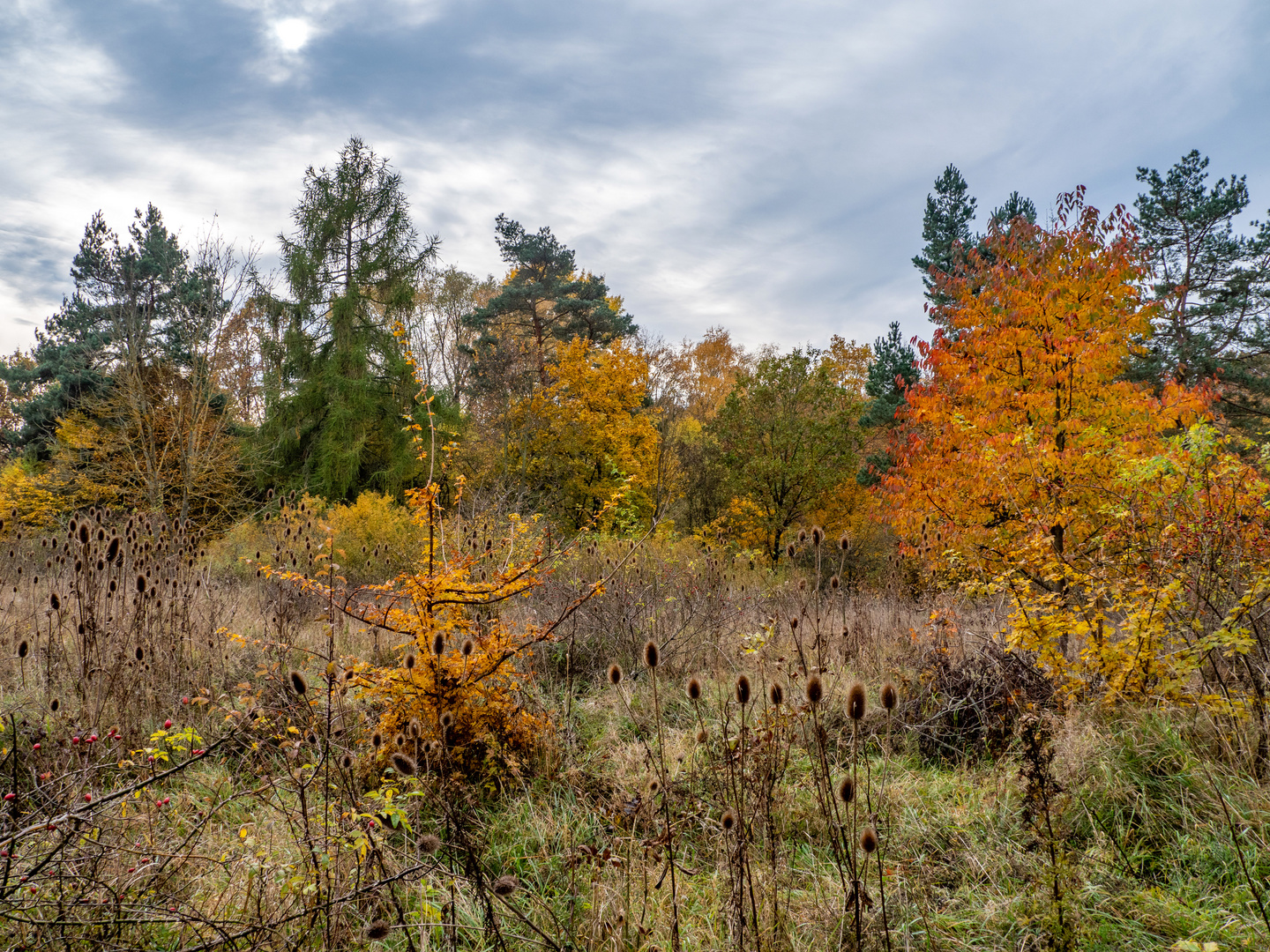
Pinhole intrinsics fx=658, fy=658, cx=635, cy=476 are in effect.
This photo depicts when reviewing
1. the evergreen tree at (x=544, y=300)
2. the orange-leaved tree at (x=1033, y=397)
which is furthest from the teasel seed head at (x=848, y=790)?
the evergreen tree at (x=544, y=300)

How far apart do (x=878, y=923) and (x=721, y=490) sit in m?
14.7

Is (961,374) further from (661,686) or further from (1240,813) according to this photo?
(1240,813)

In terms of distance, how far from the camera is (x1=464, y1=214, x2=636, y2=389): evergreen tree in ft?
80.6

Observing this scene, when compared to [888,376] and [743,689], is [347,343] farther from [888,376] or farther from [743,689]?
[743,689]

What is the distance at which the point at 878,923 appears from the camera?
2400 millimetres

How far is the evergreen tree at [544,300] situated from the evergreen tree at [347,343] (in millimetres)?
3611

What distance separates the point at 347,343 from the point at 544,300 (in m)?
7.67

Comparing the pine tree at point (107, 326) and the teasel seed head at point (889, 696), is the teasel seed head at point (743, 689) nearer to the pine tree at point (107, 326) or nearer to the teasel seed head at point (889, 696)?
the teasel seed head at point (889, 696)

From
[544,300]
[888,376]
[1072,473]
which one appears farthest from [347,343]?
[1072,473]

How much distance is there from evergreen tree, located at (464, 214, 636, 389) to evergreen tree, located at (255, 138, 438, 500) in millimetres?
3611

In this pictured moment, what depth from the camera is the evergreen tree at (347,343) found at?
19531 mm

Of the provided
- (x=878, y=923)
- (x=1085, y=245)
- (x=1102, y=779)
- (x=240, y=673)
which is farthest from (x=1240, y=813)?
(x=1085, y=245)

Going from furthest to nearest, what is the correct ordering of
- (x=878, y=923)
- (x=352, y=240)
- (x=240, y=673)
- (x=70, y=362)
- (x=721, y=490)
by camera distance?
(x=352, y=240) < (x=70, y=362) < (x=721, y=490) < (x=240, y=673) < (x=878, y=923)

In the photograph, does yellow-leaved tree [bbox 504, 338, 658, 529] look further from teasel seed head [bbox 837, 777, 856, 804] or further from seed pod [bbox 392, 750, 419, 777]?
teasel seed head [bbox 837, 777, 856, 804]
